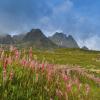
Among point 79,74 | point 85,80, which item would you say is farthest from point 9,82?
point 79,74

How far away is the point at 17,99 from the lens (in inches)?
334

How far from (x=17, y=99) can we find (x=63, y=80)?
2.20 meters

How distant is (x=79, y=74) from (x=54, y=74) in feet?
44.7

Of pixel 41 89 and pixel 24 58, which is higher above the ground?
pixel 24 58

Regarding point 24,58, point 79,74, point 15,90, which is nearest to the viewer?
point 15,90

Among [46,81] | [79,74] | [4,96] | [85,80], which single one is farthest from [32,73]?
[79,74]

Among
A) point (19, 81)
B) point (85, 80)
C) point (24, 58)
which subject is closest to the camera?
point (19, 81)

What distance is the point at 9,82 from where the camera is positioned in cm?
891

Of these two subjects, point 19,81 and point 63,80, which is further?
point 63,80

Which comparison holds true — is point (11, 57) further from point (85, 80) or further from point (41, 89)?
point (85, 80)

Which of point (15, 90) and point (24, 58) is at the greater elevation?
point (24, 58)

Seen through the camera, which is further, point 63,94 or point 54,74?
point 54,74

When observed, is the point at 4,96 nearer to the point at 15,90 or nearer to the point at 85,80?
the point at 15,90

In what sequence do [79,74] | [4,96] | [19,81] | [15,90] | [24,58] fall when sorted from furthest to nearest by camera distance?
[79,74] → [24,58] → [19,81] → [15,90] → [4,96]
